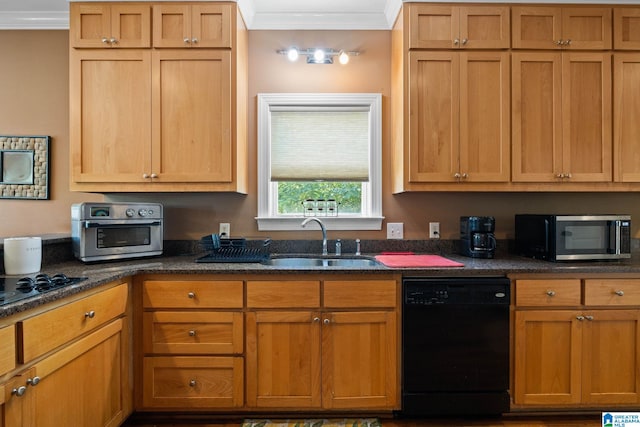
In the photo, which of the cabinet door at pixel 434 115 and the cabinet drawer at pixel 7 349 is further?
the cabinet door at pixel 434 115

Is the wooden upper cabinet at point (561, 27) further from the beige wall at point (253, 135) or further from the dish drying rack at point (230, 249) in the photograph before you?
the dish drying rack at point (230, 249)

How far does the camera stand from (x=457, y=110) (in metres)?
2.23

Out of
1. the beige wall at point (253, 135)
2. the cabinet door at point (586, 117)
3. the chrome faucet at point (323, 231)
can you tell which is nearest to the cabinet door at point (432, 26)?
the beige wall at point (253, 135)

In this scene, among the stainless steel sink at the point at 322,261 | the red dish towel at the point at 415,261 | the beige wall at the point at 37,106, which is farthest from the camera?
the beige wall at the point at 37,106

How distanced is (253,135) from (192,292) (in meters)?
1.22

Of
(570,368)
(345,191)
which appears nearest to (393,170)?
(345,191)

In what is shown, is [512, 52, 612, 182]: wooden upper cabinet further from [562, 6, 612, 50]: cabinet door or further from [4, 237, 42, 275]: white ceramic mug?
[4, 237, 42, 275]: white ceramic mug

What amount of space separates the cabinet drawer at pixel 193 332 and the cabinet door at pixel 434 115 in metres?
1.41

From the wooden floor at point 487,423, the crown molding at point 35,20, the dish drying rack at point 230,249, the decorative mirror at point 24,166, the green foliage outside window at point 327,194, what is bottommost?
the wooden floor at point 487,423

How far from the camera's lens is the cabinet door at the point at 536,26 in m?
2.23

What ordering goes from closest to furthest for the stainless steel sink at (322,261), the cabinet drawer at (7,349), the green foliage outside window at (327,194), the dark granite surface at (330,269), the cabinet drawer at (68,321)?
the cabinet drawer at (7,349) < the cabinet drawer at (68,321) < the dark granite surface at (330,269) < the stainless steel sink at (322,261) < the green foliage outside window at (327,194)

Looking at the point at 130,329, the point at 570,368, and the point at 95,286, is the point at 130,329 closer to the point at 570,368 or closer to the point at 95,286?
the point at 95,286

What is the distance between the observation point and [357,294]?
196 centimetres

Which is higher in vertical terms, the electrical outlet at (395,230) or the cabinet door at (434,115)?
the cabinet door at (434,115)
